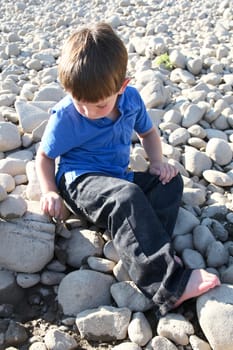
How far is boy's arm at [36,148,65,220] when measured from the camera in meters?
2.22

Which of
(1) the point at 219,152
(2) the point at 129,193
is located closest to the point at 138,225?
(2) the point at 129,193

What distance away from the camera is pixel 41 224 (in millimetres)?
2213

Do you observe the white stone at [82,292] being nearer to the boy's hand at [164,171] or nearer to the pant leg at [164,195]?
the pant leg at [164,195]

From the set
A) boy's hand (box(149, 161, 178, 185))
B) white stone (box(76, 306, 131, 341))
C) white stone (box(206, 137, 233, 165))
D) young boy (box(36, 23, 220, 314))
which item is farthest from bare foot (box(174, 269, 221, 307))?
white stone (box(206, 137, 233, 165))

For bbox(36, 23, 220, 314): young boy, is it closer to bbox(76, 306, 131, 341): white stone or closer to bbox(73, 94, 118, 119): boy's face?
bbox(73, 94, 118, 119): boy's face

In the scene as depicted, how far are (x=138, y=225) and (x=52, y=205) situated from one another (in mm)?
399

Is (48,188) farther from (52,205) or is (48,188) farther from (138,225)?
(138,225)

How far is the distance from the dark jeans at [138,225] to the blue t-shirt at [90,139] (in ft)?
0.31

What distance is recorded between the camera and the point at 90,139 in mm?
2314

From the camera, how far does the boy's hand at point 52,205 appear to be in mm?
2213

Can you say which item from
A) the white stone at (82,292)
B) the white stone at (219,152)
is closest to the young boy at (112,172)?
the white stone at (82,292)

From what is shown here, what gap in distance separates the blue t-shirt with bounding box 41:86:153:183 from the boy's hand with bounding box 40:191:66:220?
106 millimetres

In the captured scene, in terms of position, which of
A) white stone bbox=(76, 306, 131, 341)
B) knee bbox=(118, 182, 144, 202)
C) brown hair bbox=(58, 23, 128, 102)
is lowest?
white stone bbox=(76, 306, 131, 341)

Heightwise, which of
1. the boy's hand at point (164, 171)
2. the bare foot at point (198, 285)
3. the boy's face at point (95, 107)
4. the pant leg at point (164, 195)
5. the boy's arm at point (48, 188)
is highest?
the boy's face at point (95, 107)
